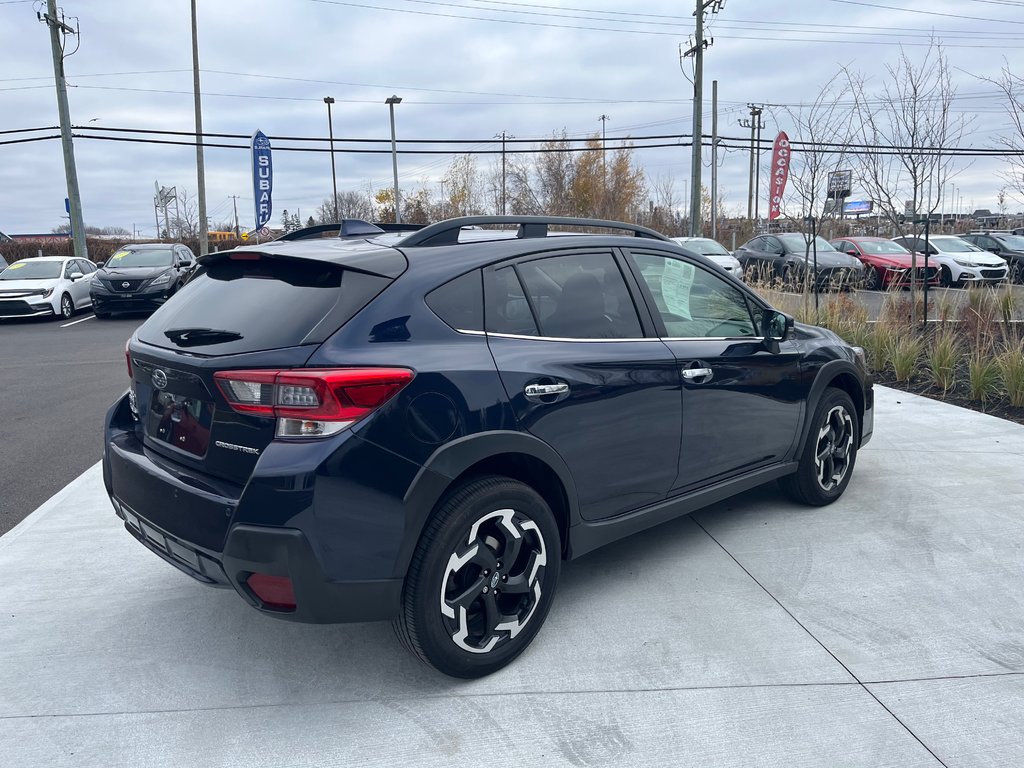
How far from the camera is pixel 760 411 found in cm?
416

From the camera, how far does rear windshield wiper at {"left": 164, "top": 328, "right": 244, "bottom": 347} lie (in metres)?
2.87

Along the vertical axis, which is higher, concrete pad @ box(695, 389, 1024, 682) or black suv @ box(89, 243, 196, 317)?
black suv @ box(89, 243, 196, 317)

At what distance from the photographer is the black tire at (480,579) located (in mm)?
2773

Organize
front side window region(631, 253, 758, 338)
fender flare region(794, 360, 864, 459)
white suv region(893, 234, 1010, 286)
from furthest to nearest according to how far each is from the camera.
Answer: white suv region(893, 234, 1010, 286) → fender flare region(794, 360, 864, 459) → front side window region(631, 253, 758, 338)

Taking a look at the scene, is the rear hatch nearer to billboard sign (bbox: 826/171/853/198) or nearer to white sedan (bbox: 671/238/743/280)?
billboard sign (bbox: 826/171/853/198)

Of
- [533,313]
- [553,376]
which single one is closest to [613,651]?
[553,376]

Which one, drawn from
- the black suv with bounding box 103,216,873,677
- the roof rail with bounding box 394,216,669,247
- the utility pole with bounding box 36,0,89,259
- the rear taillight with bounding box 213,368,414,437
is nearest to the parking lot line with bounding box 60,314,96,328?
the utility pole with bounding box 36,0,89,259

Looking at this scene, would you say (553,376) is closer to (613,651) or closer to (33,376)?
(613,651)

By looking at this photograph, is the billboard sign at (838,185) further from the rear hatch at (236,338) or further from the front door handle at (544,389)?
the rear hatch at (236,338)

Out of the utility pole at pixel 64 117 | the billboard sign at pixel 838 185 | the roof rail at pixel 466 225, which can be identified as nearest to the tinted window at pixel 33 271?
the utility pole at pixel 64 117

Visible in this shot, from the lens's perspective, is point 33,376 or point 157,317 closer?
point 157,317

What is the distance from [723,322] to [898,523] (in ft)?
5.31

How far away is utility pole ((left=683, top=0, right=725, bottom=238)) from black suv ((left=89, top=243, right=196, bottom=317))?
16120mm

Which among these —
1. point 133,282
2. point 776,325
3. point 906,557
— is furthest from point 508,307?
point 133,282
